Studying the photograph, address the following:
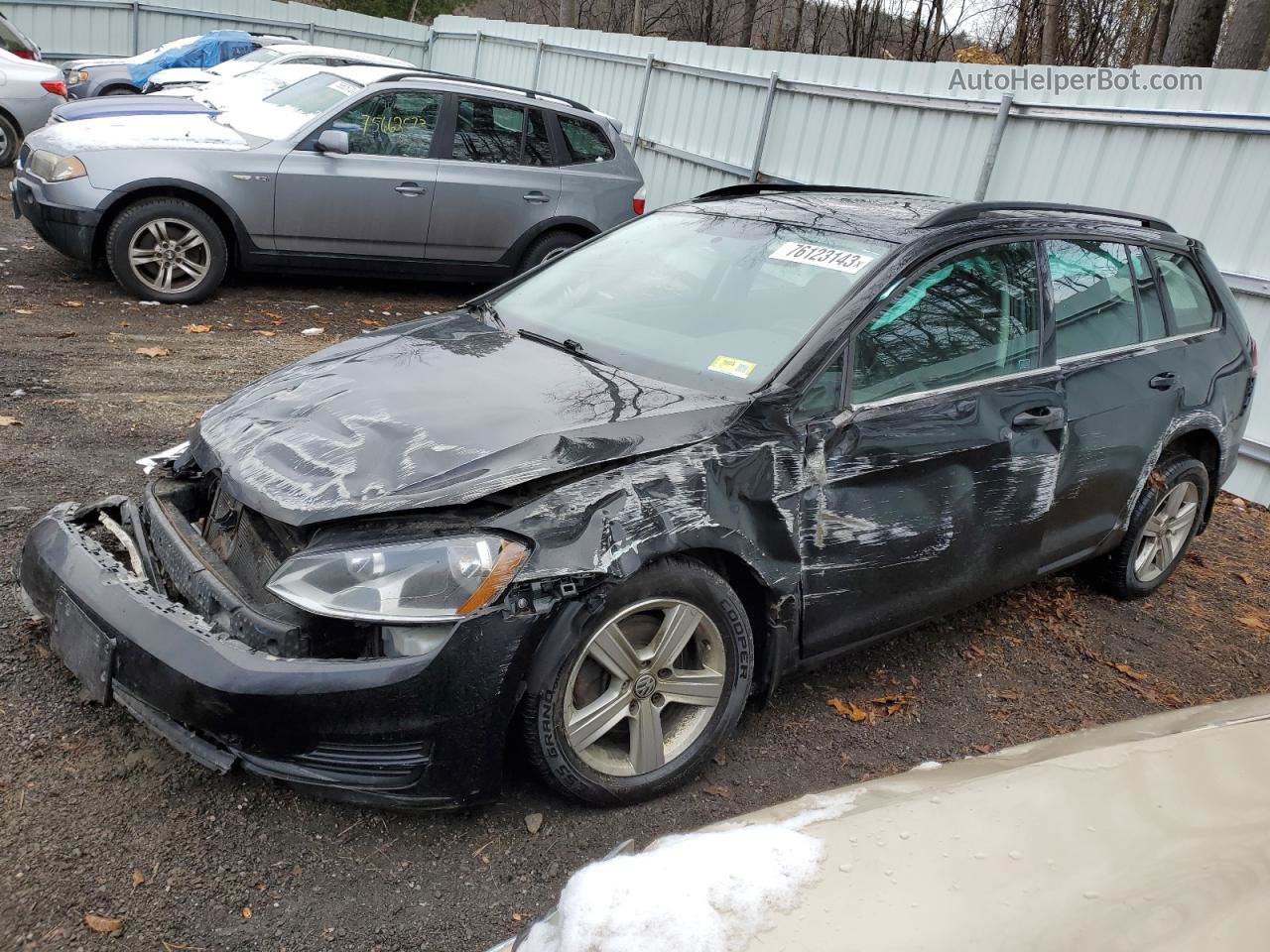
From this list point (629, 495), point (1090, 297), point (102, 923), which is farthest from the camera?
point (1090, 297)

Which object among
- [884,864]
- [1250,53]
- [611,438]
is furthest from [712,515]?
[1250,53]

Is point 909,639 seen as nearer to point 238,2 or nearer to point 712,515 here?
point 712,515

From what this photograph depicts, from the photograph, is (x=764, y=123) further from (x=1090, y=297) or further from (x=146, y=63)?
(x=146, y=63)

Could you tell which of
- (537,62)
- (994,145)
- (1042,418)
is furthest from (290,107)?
(537,62)

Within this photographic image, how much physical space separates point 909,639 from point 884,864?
269 centimetres

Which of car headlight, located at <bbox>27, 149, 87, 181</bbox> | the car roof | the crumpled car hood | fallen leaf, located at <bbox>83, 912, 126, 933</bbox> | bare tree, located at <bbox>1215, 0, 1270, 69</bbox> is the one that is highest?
bare tree, located at <bbox>1215, 0, 1270, 69</bbox>

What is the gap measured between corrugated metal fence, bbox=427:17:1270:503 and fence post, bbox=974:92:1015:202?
1 cm

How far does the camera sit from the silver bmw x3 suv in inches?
297

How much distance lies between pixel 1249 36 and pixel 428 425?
38.9 ft

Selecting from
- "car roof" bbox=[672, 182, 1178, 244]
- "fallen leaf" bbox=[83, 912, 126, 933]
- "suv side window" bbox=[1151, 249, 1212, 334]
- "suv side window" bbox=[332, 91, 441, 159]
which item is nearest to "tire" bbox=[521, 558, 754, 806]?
"fallen leaf" bbox=[83, 912, 126, 933]

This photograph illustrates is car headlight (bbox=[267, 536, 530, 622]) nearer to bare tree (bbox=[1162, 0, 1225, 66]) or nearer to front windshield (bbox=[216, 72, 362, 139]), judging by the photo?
front windshield (bbox=[216, 72, 362, 139])

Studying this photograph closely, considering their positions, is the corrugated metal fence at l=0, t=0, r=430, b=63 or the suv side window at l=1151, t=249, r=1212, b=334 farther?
the corrugated metal fence at l=0, t=0, r=430, b=63

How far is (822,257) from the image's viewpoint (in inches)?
141

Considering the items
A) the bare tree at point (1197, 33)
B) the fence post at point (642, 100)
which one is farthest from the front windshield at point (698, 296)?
the bare tree at point (1197, 33)
